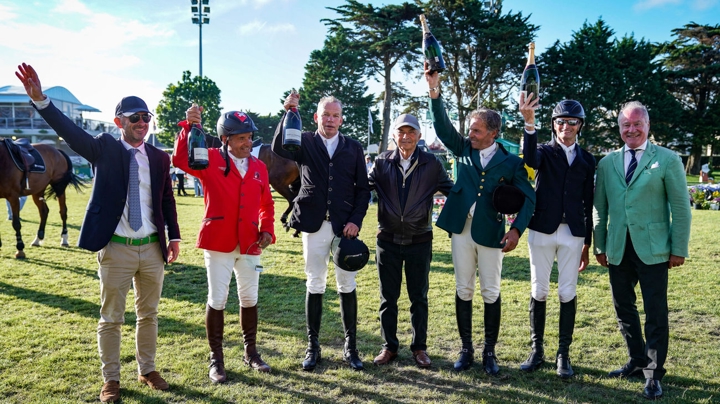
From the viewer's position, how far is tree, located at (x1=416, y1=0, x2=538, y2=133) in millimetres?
33453

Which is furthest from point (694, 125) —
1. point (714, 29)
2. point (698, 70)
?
point (714, 29)

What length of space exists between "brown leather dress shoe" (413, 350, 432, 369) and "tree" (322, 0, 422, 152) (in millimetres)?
29903

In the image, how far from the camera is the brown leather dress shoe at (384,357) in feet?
13.6

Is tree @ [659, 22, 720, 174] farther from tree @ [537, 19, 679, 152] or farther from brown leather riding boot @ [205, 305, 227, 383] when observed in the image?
brown leather riding boot @ [205, 305, 227, 383]

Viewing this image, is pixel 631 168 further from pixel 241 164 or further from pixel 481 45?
pixel 481 45

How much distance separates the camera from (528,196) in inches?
Result: 154

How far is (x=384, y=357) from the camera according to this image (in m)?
4.18

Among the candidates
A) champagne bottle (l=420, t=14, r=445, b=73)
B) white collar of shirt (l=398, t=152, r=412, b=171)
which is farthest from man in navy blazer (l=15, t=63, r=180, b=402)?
champagne bottle (l=420, t=14, r=445, b=73)

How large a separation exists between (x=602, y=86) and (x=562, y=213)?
38345mm

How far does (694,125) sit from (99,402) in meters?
46.3

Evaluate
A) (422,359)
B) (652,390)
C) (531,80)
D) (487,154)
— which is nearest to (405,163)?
(487,154)

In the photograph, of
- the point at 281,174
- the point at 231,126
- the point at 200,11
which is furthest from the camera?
the point at 200,11

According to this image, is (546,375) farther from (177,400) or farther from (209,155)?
Result: (209,155)

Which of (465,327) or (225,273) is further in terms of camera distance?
(465,327)
